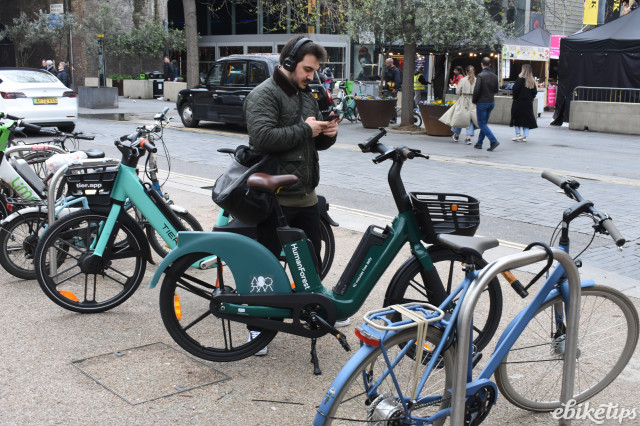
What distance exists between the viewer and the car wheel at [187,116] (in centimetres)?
1930

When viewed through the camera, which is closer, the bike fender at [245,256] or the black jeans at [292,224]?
the bike fender at [245,256]

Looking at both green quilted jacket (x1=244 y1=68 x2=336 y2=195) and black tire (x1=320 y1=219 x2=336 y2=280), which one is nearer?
green quilted jacket (x1=244 y1=68 x2=336 y2=195)

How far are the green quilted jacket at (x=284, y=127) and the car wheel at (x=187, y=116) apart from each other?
1535 centimetres

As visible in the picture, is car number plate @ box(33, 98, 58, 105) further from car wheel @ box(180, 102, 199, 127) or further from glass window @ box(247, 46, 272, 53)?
glass window @ box(247, 46, 272, 53)

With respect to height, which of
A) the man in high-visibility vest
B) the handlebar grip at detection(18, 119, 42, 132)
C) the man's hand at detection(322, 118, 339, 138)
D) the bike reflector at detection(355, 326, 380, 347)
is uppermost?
the man in high-visibility vest

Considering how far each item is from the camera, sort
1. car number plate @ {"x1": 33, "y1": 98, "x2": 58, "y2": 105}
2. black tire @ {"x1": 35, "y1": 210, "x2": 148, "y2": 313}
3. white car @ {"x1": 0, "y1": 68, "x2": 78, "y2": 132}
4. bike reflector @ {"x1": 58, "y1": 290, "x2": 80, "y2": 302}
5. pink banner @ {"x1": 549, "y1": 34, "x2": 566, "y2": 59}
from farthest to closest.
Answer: pink banner @ {"x1": 549, "y1": 34, "x2": 566, "y2": 59}
car number plate @ {"x1": 33, "y1": 98, "x2": 58, "y2": 105}
white car @ {"x1": 0, "y1": 68, "x2": 78, "y2": 132}
bike reflector @ {"x1": 58, "y1": 290, "x2": 80, "y2": 302}
black tire @ {"x1": 35, "y1": 210, "x2": 148, "y2": 313}

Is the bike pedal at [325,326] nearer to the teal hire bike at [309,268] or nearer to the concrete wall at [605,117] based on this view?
the teal hire bike at [309,268]

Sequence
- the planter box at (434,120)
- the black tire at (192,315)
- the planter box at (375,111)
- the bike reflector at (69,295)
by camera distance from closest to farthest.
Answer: the black tire at (192,315) < the bike reflector at (69,295) < the planter box at (434,120) < the planter box at (375,111)

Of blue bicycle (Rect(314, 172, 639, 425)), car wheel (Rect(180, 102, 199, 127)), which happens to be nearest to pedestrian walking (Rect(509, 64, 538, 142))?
car wheel (Rect(180, 102, 199, 127))

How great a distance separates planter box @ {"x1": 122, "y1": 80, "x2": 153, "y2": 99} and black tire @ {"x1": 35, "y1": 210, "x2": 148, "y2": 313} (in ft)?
94.8

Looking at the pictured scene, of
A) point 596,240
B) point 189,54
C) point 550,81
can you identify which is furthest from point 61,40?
point 596,240

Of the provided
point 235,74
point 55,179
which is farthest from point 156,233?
point 235,74

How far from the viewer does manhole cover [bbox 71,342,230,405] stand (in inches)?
151

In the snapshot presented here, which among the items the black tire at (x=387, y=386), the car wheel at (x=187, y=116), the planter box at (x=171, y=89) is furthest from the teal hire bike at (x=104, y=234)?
the planter box at (x=171, y=89)
